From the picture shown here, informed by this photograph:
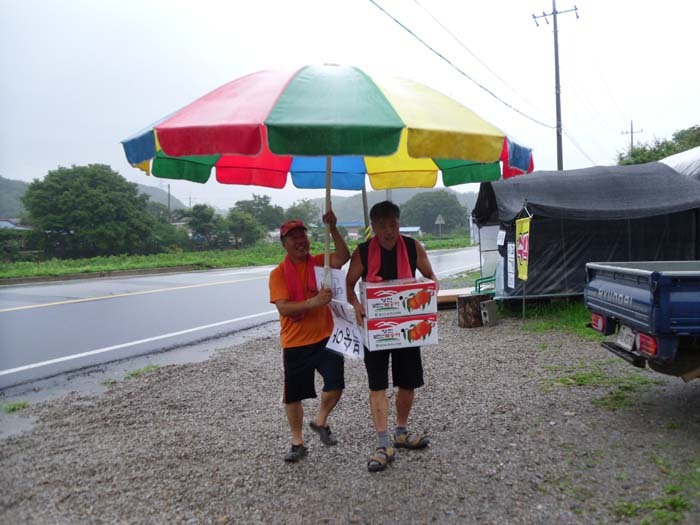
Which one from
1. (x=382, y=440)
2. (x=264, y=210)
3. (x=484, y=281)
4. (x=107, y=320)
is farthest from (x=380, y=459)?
(x=264, y=210)

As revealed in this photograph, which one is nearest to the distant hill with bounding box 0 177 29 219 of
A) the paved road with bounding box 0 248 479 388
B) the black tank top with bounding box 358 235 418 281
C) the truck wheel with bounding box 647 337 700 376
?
the paved road with bounding box 0 248 479 388

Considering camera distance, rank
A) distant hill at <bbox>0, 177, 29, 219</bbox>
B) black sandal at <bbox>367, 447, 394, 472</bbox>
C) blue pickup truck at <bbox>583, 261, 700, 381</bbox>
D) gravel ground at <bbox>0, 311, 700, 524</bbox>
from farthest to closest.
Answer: distant hill at <bbox>0, 177, 29, 219</bbox> < blue pickup truck at <bbox>583, 261, 700, 381</bbox> < black sandal at <bbox>367, 447, 394, 472</bbox> < gravel ground at <bbox>0, 311, 700, 524</bbox>

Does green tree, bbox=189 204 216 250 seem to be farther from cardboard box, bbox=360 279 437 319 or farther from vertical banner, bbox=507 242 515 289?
cardboard box, bbox=360 279 437 319

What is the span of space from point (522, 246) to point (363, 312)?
6221mm

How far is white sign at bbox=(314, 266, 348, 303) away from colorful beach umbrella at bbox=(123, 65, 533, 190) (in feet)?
3.03

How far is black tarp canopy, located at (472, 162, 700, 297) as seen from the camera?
9508 millimetres

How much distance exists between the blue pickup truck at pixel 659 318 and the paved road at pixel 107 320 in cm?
642

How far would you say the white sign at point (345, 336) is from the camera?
3.52 metres

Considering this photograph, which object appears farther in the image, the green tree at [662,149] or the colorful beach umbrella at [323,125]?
the green tree at [662,149]

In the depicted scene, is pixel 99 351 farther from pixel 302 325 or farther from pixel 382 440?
pixel 382 440

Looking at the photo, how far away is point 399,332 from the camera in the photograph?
343 centimetres

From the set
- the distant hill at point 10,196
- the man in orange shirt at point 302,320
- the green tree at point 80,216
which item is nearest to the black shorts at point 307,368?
the man in orange shirt at point 302,320

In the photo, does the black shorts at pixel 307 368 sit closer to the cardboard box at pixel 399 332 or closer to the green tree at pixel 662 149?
the cardboard box at pixel 399 332

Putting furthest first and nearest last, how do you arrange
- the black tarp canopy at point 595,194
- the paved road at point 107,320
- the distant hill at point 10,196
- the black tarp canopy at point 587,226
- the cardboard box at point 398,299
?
the distant hill at point 10,196
the black tarp canopy at point 587,226
the black tarp canopy at point 595,194
the paved road at point 107,320
the cardboard box at point 398,299
